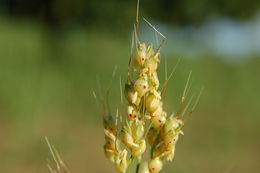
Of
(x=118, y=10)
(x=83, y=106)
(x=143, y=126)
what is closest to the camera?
(x=143, y=126)

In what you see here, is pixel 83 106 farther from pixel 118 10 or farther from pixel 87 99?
pixel 118 10

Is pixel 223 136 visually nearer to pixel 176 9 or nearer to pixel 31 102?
pixel 31 102

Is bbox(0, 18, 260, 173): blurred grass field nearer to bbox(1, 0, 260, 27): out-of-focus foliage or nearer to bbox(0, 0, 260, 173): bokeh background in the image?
bbox(0, 0, 260, 173): bokeh background

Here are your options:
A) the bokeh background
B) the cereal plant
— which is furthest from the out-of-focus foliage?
the cereal plant

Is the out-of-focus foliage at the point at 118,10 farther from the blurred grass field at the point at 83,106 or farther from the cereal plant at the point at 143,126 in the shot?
the cereal plant at the point at 143,126

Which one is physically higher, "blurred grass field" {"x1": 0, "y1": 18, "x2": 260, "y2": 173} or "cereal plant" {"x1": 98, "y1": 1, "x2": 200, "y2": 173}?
"cereal plant" {"x1": 98, "y1": 1, "x2": 200, "y2": 173}

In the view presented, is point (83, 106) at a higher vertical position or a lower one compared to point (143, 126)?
lower

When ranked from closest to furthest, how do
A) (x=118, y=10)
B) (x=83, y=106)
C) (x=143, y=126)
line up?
(x=143, y=126) < (x=83, y=106) < (x=118, y=10)

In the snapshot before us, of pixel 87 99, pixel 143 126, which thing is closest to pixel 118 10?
pixel 87 99
